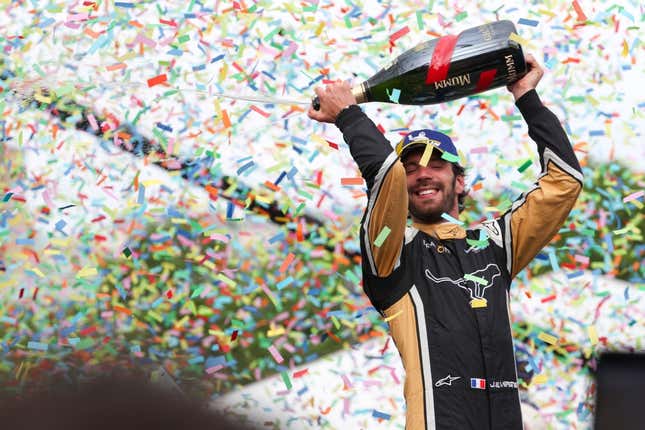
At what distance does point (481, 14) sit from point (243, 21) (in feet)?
3.92

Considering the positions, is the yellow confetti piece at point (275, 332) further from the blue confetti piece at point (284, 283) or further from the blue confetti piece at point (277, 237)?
the blue confetti piece at point (277, 237)

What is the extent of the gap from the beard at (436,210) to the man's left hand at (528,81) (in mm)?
370

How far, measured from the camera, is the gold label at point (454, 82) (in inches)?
90.8

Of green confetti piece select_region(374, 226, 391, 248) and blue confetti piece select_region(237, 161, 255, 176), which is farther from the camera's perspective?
blue confetti piece select_region(237, 161, 255, 176)

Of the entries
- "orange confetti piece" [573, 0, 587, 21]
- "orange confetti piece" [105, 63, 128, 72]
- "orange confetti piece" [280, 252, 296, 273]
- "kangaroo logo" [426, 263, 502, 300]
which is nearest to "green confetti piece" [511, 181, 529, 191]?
"orange confetti piece" [573, 0, 587, 21]

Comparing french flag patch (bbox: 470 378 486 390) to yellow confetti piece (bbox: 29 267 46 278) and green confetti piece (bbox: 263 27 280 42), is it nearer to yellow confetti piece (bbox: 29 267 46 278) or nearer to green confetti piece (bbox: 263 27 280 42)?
green confetti piece (bbox: 263 27 280 42)

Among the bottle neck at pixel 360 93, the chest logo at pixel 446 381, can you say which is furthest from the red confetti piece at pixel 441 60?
the chest logo at pixel 446 381

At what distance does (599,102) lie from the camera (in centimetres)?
377

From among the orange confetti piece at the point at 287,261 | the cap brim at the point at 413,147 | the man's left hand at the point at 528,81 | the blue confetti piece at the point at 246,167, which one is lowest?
the orange confetti piece at the point at 287,261

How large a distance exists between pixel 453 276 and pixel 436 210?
228 millimetres

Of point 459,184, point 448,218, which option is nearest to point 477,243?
point 448,218

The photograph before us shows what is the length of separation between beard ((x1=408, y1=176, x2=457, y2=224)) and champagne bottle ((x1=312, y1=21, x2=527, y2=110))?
30 centimetres

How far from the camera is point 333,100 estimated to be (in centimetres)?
212

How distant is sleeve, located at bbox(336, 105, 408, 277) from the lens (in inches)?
78.1
